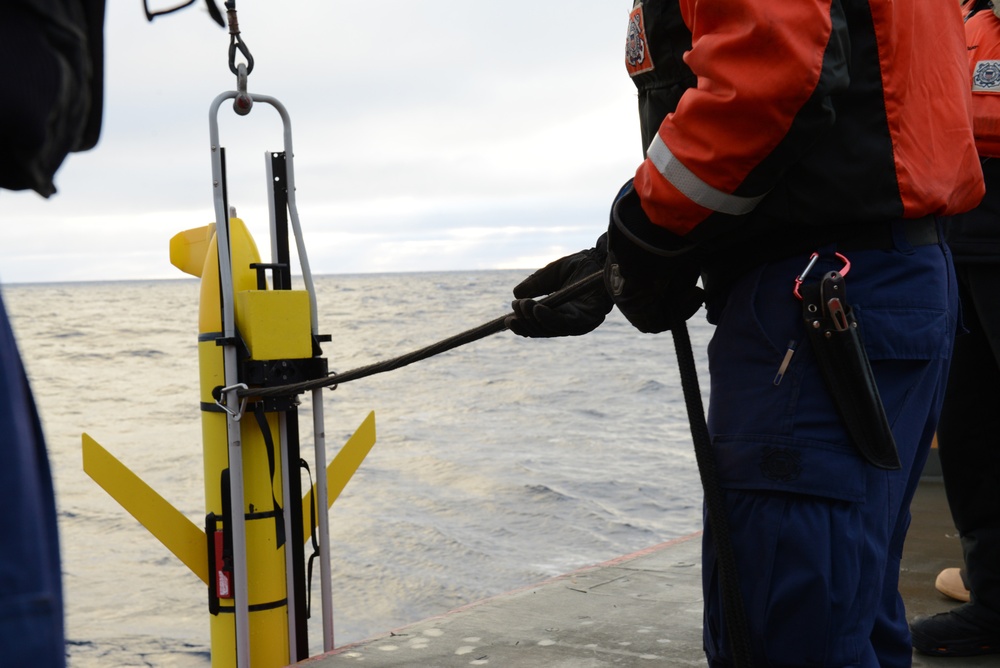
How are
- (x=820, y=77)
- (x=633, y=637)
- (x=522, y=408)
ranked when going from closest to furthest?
(x=820, y=77), (x=633, y=637), (x=522, y=408)

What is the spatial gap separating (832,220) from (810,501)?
1.56 ft

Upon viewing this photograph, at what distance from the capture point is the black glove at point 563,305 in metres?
2.25

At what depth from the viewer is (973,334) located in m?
2.81

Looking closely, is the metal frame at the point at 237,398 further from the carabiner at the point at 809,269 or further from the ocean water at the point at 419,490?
the carabiner at the point at 809,269

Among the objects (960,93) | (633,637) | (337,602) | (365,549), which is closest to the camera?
(960,93)

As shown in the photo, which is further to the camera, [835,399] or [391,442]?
[391,442]

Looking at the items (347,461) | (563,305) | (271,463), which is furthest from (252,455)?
(563,305)

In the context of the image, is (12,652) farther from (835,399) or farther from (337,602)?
(337,602)

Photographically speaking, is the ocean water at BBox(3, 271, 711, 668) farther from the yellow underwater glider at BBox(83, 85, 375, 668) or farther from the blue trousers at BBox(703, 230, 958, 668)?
the blue trousers at BBox(703, 230, 958, 668)

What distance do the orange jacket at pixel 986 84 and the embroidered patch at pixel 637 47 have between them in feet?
3.88

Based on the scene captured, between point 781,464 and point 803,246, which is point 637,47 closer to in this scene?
point 803,246

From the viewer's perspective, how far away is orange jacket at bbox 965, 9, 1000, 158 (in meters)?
2.67

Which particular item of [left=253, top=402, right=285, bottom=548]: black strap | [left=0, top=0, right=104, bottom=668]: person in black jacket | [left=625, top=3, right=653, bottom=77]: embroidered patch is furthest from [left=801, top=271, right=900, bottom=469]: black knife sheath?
[left=253, top=402, right=285, bottom=548]: black strap

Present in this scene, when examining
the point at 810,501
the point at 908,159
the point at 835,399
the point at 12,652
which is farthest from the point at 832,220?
the point at 12,652
